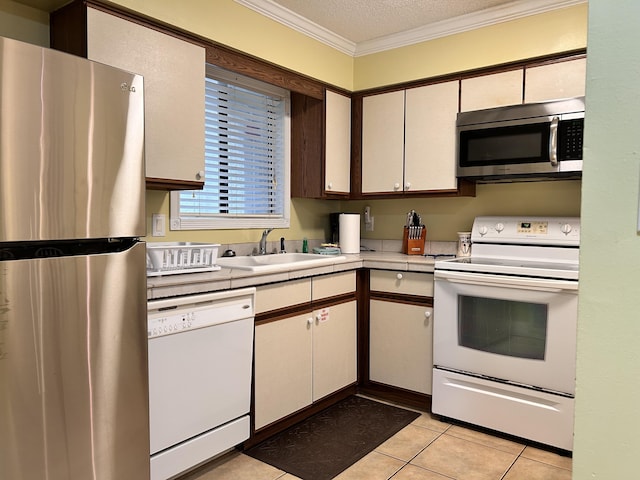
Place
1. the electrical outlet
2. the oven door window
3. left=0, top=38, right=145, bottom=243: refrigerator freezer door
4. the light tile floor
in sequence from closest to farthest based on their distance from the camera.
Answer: left=0, top=38, right=145, bottom=243: refrigerator freezer door < the light tile floor < the oven door window < the electrical outlet

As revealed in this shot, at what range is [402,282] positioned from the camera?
9.76 feet

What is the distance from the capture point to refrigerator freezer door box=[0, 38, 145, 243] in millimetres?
1188

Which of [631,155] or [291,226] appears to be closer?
[631,155]

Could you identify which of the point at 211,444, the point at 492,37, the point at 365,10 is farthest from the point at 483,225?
the point at 211,444

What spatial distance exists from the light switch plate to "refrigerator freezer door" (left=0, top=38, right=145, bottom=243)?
106cm

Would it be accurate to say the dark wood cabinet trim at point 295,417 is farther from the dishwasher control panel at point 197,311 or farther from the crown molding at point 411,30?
the crown molding at point 411,30

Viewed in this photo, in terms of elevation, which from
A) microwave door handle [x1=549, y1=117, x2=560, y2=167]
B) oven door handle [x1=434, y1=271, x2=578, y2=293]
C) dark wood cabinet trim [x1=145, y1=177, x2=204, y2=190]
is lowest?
oven door handle [x1=434, y1=271, x2=578, y2=293]

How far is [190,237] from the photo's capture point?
2723 mm

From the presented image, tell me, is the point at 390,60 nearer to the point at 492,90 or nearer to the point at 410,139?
the point at 410,139

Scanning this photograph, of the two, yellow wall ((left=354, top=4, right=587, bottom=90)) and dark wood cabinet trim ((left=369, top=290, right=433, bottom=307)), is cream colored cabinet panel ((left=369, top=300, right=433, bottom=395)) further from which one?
yellow wall ((left=354, top=4, right=587, bottom=90))

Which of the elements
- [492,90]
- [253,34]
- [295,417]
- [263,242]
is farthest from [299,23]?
[295,417]

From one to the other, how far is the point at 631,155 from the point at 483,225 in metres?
2.19

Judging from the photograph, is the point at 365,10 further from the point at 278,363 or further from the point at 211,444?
the point at 211,444

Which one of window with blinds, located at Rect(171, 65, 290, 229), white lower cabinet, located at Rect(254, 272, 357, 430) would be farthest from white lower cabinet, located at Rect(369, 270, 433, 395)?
window with blinds, located at Rect(171, 65, 290, 229)
